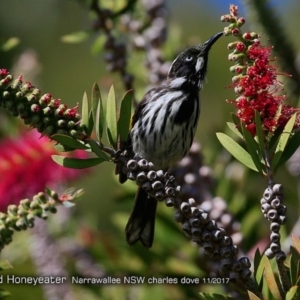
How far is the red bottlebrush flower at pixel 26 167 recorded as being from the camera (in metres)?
2.61

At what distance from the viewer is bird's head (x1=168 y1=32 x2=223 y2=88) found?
2631 millimetres

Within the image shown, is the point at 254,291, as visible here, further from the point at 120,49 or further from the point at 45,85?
the point at 45,85

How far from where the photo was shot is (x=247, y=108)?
1.37 metres

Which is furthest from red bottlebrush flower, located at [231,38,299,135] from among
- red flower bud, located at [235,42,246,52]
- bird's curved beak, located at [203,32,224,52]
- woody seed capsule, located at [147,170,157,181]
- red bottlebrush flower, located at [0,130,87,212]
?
red bottlebrush flower, located at [0,130,87,212]

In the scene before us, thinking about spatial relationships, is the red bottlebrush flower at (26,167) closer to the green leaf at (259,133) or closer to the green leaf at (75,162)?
the green leaf at (75,162)

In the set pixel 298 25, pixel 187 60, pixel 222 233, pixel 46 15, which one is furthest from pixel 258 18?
pixel 46 15

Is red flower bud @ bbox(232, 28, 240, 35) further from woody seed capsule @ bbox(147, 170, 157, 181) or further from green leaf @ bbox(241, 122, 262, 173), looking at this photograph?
woody seed capsule @ bbox(147, 170, 157, 181)

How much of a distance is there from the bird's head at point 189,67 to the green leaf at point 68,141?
132 centimetres

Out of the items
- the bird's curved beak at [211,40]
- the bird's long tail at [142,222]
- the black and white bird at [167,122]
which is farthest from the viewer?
the black and white bird at [167,122]

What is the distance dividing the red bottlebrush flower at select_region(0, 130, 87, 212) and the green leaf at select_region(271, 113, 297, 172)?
4.61 ft

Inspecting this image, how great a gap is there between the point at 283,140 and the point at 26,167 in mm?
1514

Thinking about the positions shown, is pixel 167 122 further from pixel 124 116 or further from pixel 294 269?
pixel 294 269

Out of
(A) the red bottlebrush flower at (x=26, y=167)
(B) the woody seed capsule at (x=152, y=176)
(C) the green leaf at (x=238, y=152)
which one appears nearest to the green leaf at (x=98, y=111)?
(B) the woody seed capsule at (x=152, y=176)

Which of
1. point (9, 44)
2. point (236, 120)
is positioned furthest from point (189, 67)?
point (236, 120)
